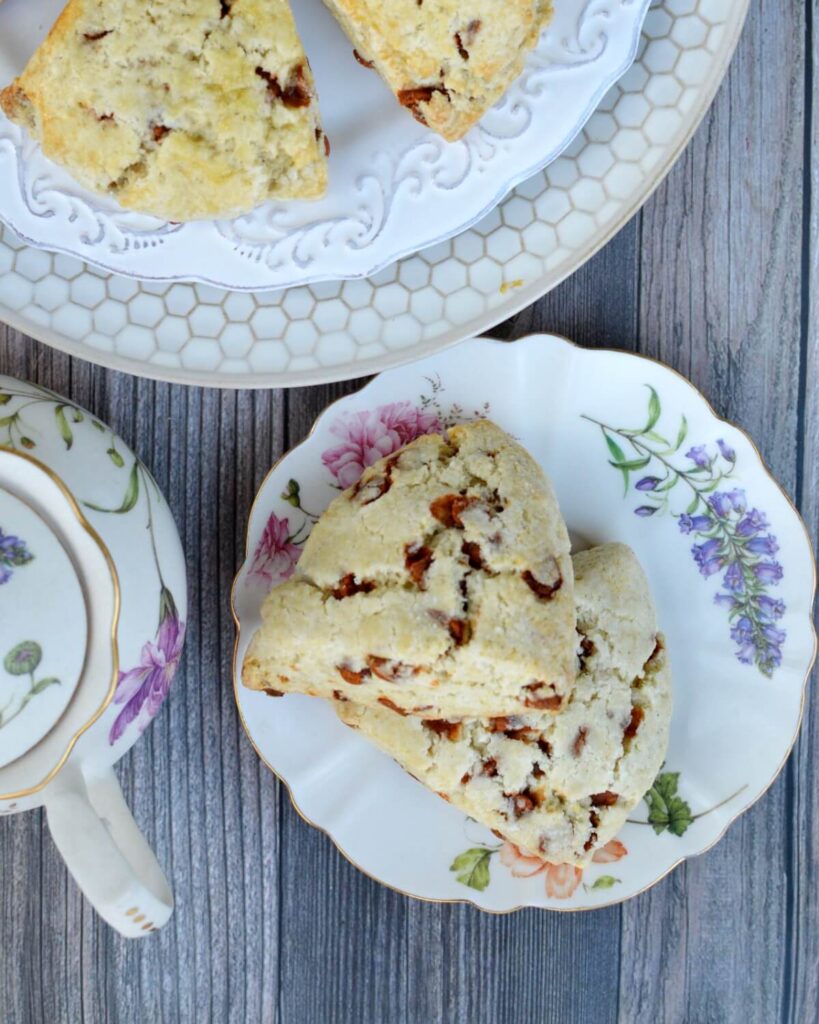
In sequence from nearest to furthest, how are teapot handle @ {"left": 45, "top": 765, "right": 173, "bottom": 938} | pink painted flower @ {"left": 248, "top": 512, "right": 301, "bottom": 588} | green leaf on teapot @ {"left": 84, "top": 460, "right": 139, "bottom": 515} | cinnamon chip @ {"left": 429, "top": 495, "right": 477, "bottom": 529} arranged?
teapot handle @ {"left": 45, "top": 765, "right": 173, "bottom": 938} → green leaf on teapot @ {"left": 84, "top": 460, "right": 139, "bottom": 515} → cinnamon chip @ {"left": 429, "top": 495, "right": 477, "bottom": 529} → pink painted flower @ {"left": 248, "top": 512, "right": 301, "bottom": 588}

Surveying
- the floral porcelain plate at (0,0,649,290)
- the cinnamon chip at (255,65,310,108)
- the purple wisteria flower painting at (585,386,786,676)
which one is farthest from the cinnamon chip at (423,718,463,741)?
the cinnamon chip at (255,65,310,108)

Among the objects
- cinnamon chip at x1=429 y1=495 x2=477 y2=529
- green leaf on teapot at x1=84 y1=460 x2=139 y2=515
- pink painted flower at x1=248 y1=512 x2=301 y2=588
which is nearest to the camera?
green leaf on teapot at x1=84 y1=460 x2=139 y2=515

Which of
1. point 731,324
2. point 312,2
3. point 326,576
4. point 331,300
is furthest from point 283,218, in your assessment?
point 731,324

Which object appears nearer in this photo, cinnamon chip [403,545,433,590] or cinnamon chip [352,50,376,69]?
cinnamon chip [403,545,433,590]

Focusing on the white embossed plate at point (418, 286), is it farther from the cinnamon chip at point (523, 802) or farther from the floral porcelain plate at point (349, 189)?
the cinnamon chip at point (523, 802)

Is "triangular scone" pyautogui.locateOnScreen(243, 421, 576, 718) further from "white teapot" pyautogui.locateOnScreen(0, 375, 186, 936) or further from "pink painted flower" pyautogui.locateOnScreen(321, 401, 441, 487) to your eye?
"white teapot" pyautogui.locateOnScreen(0, 375, 186, 936)

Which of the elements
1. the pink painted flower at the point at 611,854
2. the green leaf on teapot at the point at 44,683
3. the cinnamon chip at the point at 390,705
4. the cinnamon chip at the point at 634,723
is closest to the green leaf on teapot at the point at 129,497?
the green leaf on teapot at the point at 44,683

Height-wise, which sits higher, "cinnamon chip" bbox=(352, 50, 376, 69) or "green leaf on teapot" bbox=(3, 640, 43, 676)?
"cinnamon chip" bbox=(352, 50, 376, 69)

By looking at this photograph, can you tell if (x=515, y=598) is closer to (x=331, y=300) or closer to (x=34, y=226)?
(x=331, y=300)
